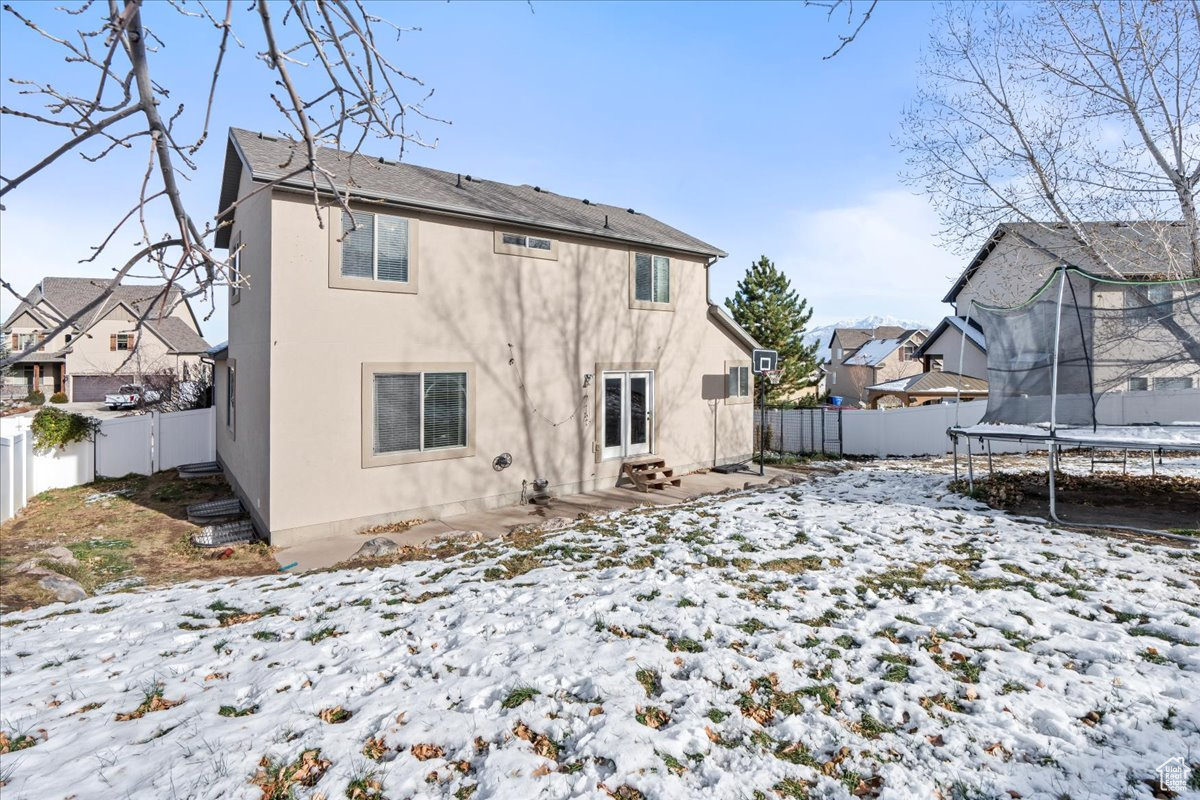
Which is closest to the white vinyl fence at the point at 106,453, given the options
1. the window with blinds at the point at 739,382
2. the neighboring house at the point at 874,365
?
the window with blinds at the point at 739,382

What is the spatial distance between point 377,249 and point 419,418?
8.51ft

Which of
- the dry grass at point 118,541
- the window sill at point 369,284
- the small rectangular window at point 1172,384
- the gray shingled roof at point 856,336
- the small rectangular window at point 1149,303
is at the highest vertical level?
the gray shingled roof at point 856,336

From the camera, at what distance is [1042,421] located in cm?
873

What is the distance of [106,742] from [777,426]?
56.2ft

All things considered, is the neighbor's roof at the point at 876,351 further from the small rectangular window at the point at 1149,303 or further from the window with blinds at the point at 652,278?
the window with blinds at the point at 652,278

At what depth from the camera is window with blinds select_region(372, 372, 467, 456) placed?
845cm

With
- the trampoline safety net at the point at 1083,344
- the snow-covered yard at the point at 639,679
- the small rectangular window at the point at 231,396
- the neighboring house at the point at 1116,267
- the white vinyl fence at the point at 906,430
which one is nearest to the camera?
the snow-covered yard at the point at 639,679

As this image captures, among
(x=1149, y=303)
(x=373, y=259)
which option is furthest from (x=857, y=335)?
(x=373, y=259)

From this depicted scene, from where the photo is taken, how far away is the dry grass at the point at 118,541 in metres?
6.98

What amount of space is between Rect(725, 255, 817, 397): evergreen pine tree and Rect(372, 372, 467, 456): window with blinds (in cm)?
2177

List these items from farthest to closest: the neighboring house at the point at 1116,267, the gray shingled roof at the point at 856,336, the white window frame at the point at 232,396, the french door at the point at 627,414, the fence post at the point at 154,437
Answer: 1. the gray shingled roof at the point at 856,336
2. the fence post at the point at 154,437
3. the french door at the point at 627,414
4. the white window frame at the point at 232,396
5. the neighboring house at the point at 1116,267

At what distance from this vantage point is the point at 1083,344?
339 inches

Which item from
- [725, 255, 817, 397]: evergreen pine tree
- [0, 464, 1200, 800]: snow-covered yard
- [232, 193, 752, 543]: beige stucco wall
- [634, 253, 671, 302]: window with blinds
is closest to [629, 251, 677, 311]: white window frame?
[634, 253, 671, 302]: window with blinds

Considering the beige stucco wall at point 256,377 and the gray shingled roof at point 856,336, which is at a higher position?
the gray shingled roof at point 856,336
